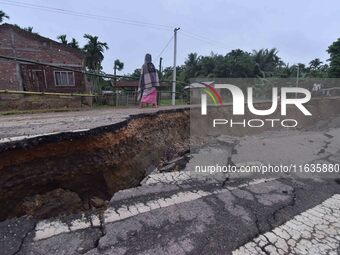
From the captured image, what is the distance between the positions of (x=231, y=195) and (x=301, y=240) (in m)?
0.82

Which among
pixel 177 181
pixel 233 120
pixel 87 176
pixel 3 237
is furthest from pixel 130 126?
pixel 233 120

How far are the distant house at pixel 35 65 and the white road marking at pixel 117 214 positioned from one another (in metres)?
13.5

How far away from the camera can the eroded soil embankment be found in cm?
234

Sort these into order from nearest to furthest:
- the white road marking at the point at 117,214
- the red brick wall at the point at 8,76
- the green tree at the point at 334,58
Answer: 1. the white road marking at the point at 117,214
2. the red brick wall at the point at 8,76
3. the green tree at the point at 334,58

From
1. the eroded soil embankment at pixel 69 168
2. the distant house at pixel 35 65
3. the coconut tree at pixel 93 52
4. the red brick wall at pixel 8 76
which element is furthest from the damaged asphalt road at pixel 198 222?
the coconut tree at pixel 93 52

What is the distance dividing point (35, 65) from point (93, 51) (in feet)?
42.6

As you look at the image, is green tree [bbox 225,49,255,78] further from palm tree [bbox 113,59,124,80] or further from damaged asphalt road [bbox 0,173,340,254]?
damaged asphalt road [bbox 0,173,340,254]

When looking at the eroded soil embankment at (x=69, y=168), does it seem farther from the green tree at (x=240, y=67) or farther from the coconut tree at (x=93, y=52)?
the green tree at (x=240, y=67)

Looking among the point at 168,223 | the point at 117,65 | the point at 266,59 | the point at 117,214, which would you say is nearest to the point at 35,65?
the point at 117,214

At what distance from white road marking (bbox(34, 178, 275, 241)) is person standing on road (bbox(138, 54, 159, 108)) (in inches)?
211

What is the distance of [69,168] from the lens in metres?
2.81

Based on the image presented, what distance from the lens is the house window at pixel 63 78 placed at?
15203 mm

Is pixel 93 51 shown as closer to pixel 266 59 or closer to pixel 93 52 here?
pixel 93 52

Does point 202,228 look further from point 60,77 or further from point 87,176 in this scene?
point 60,77
